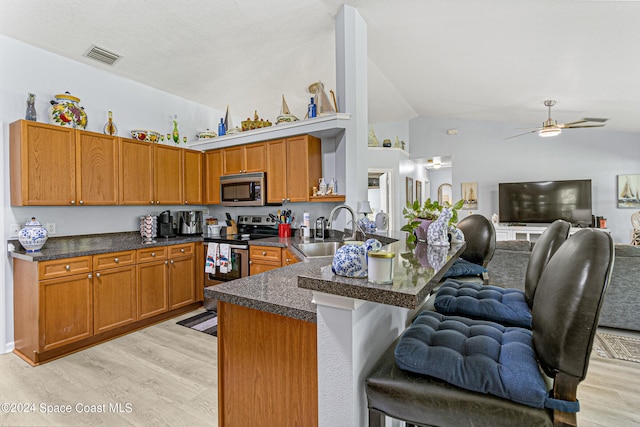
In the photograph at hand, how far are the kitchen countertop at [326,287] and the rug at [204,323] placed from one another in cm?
193

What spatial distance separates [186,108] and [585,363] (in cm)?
490

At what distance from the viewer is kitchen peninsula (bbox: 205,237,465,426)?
969 mm

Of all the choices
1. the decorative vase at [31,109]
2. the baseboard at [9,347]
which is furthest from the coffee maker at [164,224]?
the baseboard at [9,347]

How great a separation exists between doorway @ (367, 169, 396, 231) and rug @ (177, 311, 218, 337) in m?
3.93

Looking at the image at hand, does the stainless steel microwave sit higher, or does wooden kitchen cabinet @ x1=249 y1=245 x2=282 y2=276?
the stainless steel microwave

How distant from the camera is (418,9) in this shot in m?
2.70

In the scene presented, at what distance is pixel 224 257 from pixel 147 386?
1.57 metres

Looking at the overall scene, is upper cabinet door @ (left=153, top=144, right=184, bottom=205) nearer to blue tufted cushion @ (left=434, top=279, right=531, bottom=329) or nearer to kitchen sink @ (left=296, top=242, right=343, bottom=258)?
kitchen sink @ (left=296, top=242, right=343, bottom=258)

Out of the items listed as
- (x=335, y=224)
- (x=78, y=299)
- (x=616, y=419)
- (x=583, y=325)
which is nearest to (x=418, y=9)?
(x=335, y=224)

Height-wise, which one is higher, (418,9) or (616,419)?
(418,9)

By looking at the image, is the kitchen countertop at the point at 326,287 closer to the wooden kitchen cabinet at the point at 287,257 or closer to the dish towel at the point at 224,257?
the wooden kitchen cabinet at the point at 287,257

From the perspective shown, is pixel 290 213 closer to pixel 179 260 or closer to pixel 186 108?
pixel 179 260

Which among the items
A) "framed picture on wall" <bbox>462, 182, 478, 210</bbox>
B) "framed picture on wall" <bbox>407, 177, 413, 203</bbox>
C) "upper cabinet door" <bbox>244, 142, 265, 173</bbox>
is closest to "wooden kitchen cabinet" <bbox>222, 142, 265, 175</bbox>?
"upper cabinet door" <bbox>244, 142, 265, 173</bbox>

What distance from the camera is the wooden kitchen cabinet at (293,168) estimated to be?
3523mm
